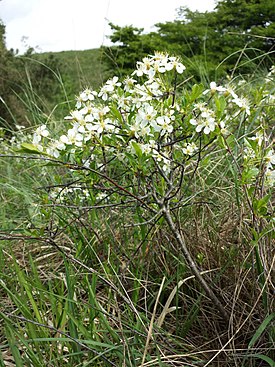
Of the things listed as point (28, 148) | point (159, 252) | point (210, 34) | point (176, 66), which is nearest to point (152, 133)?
point (176, 66)

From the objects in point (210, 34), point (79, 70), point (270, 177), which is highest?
point (79, 70)

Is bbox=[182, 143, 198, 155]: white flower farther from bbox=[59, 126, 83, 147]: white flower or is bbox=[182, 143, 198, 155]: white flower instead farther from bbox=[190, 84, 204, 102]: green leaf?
bbox=[59, 126, 83, 147]: white flower

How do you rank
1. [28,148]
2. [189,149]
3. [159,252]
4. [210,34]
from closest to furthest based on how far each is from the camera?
[28,148], [189,149], [159,252], [210,34]

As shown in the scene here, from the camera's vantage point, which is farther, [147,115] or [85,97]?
[85,97]

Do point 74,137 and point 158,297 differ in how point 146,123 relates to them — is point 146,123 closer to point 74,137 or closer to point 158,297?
point 74,137

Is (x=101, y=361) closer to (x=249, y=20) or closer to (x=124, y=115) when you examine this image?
(x=124, y=115)

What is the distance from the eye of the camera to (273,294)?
149cm

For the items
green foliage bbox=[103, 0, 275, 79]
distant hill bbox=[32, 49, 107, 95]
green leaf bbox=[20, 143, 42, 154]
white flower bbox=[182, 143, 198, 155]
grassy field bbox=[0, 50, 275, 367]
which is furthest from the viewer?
green foliage bbox=[103, 0, 275, 79]

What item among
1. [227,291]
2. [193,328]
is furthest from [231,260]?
[193,328]

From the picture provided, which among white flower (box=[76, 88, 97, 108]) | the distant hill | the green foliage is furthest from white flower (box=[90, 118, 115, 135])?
the green foliage

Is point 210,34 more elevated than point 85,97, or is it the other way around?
point 85,97

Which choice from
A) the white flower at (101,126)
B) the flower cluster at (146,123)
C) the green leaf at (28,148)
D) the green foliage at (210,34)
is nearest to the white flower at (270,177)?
the flower cluster at (146,123)

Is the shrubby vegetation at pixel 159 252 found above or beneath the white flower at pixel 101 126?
beneath

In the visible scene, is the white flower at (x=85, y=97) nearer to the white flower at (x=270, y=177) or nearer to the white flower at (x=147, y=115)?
the white flower at (x=147, y=115)
